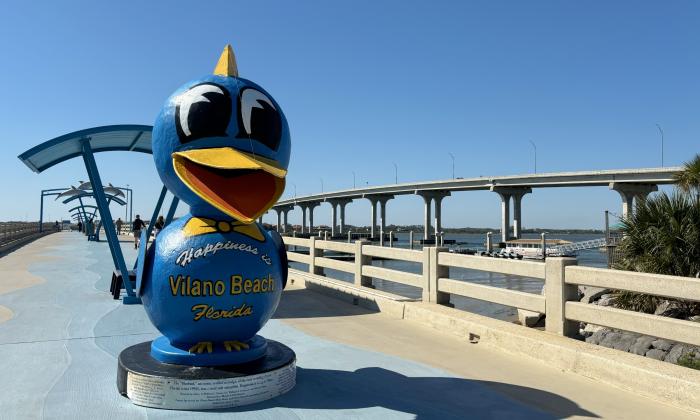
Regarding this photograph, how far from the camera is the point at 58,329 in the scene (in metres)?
6.86

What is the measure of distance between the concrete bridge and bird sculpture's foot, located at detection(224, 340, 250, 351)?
72.4 ft

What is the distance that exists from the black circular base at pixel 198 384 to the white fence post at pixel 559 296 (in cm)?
322

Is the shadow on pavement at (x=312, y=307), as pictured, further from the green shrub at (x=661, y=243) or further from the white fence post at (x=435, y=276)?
the green shrub at (x=661, y=243)

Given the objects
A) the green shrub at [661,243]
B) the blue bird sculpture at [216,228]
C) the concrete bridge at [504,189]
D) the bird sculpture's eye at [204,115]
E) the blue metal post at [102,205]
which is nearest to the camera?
the blue bird sculpture at [216,228]

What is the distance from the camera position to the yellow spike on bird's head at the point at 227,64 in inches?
185

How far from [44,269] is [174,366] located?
12.2 meters

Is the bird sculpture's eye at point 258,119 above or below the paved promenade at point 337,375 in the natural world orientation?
above

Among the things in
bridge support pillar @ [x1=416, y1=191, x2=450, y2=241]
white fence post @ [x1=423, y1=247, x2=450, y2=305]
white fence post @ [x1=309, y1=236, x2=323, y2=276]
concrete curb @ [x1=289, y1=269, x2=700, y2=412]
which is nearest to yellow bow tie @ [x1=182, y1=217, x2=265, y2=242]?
concrete curb @ [x1=289, y1=269, x2=700, y2=412]

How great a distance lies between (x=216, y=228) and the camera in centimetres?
433

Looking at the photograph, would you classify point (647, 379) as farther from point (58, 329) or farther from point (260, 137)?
point (58, 329)

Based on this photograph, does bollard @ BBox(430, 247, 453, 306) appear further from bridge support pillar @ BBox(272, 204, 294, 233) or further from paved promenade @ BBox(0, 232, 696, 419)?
bridge support pillar @ BBox(272, 204, 294, 233)

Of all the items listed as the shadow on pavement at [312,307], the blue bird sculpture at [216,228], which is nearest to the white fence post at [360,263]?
the shadow on pavement at [312,307]

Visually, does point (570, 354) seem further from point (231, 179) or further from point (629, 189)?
point (629, 189)

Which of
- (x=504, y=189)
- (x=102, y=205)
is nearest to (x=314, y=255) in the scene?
(x=102, y=205)
